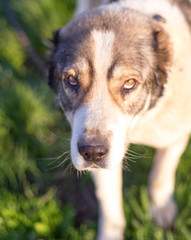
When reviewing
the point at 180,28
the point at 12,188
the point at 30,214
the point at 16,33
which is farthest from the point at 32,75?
the point at 180,28

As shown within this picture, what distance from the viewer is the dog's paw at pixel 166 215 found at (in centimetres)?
336

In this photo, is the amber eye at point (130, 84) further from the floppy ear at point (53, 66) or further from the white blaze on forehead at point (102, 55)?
the floppy ear at point (53, 66)

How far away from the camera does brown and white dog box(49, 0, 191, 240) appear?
2344 millimetres

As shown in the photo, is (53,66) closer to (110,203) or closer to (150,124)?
(150,124)

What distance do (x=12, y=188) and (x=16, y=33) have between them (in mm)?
2693

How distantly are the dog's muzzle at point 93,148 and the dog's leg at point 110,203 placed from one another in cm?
70

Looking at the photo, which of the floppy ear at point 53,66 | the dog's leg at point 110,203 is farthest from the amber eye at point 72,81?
the dog's leg at point 110,203

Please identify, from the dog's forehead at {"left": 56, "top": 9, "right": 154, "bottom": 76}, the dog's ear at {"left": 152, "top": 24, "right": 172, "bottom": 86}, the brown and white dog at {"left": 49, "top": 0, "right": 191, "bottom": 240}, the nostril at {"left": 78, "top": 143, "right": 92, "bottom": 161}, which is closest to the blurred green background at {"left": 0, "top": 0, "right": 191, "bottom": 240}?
the brown and white dog at {"left": 49, "top": 0, "right": 191, "bottom": 240}

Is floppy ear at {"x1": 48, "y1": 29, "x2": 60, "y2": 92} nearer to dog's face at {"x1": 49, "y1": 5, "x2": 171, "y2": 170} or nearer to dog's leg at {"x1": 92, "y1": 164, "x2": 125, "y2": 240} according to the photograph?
dog's face at {"x1": 49, "y1": 5, "x2": 171, "y2": 170}

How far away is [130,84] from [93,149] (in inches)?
22.7

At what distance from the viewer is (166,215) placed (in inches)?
133

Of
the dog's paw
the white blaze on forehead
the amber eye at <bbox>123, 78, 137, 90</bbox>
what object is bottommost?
the dog's paw

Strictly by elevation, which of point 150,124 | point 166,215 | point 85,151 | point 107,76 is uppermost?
point 107,76

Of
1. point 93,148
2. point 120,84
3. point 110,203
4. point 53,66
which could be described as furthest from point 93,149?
point 110,203
